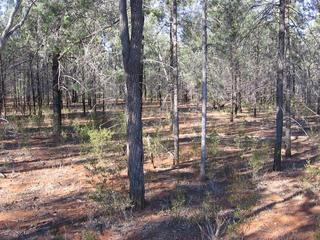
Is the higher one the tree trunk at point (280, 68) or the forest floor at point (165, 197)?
the tree trunk at point (280, 68)

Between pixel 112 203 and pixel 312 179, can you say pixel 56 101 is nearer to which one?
pixel 112 203

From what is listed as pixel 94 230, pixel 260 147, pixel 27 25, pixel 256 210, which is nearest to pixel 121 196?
pixel 94 230

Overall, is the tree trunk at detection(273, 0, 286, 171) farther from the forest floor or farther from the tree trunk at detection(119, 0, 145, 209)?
the tree trunk at detection(119, 0, 145, 209)

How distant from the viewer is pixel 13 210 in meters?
10.4

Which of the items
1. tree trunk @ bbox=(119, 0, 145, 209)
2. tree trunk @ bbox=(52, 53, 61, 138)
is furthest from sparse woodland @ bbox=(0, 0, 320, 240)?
tree trunk @ bbox=(52, 53, 61, 138)

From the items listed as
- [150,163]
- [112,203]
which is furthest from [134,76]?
[150,163]

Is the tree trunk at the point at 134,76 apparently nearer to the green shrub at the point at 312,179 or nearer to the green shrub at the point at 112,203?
the green shrub at the point at 112,203

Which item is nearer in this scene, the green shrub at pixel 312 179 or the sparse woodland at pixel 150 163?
the sparse woodland at pixel 150 163

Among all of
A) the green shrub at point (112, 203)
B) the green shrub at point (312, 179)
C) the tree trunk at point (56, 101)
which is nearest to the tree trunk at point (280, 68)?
the green shrub at point (312, 179)

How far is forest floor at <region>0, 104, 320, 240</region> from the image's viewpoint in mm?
8992

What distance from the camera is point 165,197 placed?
11258mm

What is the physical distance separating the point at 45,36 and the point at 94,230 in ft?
28.7

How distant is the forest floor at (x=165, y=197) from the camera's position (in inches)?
354

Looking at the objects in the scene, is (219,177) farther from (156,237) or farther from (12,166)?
(12,166)
